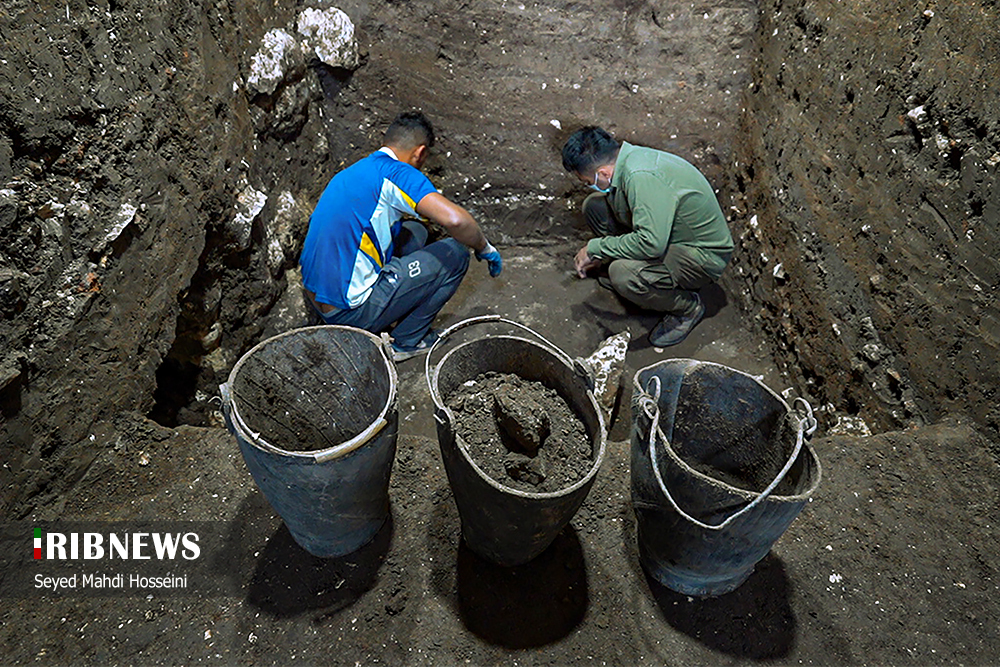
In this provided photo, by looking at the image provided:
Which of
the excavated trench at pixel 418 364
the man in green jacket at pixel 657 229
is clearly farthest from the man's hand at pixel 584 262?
the excavated trench at pixel 418 364

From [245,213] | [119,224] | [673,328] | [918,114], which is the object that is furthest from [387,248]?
[918,114]

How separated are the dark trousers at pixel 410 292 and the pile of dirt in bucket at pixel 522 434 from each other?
1417 millimetres

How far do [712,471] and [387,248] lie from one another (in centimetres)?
197

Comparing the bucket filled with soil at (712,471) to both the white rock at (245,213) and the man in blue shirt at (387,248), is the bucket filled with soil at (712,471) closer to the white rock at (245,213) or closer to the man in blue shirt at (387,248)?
the man in blue shirt at (387,248)

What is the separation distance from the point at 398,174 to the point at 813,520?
2.32m

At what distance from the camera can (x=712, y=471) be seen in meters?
2.15

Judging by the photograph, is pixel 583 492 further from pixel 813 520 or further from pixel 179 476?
pixel 179 476

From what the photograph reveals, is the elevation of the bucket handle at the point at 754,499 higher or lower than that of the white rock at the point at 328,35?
lower

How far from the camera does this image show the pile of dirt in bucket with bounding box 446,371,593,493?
1.71 metres

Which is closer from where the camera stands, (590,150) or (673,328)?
(590,150)

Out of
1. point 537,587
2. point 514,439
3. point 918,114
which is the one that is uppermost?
point 918,114

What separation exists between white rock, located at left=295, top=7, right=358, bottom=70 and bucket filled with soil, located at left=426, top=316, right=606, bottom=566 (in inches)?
97.5

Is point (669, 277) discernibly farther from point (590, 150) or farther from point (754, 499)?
point (754, 499)

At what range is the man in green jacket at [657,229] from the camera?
320 centimetres
